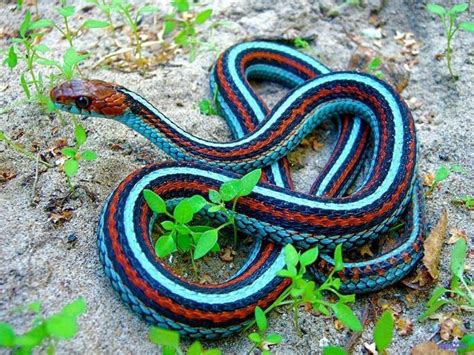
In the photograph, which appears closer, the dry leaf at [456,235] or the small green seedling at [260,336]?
the small green seedling at [260,336]

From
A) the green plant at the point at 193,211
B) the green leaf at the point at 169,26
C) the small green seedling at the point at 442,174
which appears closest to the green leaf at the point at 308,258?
the green plant at the point at 193,211

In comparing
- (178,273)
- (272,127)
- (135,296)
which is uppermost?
(272,127)

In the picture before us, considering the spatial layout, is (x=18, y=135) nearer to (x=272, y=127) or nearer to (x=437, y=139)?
(x=272, y=127)

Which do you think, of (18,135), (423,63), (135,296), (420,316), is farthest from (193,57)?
(420,316)

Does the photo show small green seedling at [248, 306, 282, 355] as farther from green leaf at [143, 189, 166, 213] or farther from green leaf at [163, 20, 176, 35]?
green leaf at [163, 20, 176, 35]

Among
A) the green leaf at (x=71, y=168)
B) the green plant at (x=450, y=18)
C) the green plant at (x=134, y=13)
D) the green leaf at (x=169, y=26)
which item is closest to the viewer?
the green leaf at (x=71, y=168)

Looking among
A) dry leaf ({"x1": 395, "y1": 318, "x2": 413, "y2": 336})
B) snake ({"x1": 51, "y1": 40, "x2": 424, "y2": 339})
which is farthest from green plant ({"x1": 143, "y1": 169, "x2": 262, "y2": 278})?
dry leaf ({"x1": 395, "y1": 318, "x2": 413, "y2": 336})

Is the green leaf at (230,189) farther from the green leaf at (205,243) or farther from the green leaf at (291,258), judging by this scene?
the green leaf at (291,258)
